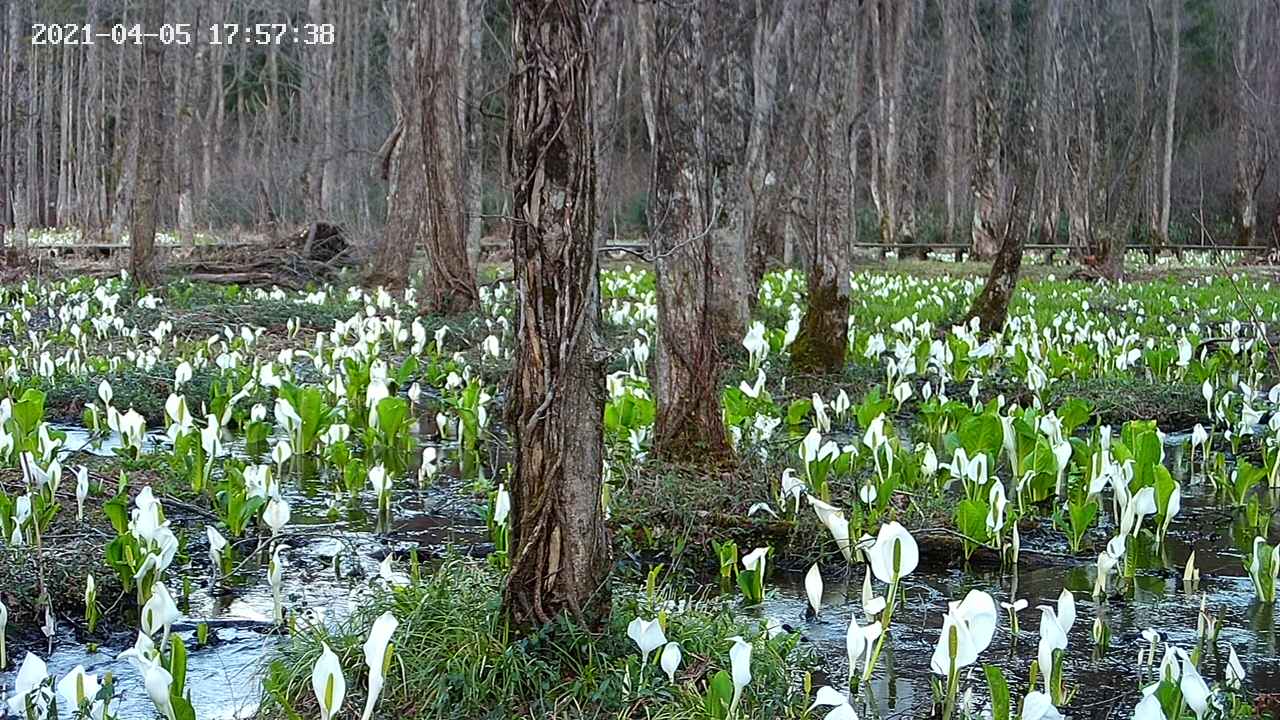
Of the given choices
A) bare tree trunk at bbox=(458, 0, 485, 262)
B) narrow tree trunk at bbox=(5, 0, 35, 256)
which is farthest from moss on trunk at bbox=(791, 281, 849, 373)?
narrow tree trunk at bbox=(5, 0, 35, 256)

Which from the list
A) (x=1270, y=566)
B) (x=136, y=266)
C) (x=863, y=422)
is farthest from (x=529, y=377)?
(x=136, y=266)

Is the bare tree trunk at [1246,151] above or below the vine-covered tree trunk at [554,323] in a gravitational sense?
above

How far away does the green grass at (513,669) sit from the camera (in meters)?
3.49

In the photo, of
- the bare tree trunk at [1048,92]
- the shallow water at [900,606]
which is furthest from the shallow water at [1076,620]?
the bare tree trunk at [1048,92]

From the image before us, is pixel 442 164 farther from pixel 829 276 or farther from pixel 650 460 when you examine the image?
pixel 650 460

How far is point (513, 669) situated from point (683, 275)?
291cm

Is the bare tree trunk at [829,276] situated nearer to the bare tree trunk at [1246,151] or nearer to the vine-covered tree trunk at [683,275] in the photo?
the vine-covered tree trunk at [683,275]

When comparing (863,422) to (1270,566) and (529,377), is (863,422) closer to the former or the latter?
(1270,566)

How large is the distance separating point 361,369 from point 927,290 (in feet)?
31.2

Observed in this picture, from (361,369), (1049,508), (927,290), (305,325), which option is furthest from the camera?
(927,290)

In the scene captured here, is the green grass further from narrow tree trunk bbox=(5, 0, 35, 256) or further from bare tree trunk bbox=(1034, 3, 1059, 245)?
narrow tree trunk bbox=(5, 0, 35, 256)

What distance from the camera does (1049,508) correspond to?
6367 mm

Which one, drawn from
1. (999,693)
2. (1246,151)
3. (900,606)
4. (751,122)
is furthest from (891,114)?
(999,693)

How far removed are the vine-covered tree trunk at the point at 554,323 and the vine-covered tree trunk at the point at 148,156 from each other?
11.7m
